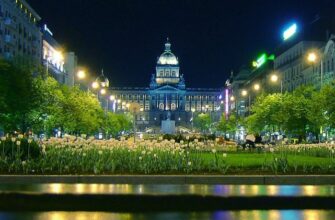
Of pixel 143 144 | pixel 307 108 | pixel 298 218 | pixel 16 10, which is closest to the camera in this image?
pixel 298 218

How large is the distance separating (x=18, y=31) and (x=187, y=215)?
→ 101 meters

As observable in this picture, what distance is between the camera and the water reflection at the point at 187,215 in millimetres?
14828

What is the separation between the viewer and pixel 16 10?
109m

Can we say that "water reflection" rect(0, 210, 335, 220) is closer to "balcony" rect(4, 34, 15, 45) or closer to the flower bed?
the flower bed

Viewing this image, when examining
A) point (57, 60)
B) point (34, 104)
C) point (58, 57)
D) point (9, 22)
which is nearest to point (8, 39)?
point (9, 22)

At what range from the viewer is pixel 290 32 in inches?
5482

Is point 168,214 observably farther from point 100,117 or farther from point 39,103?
point 100,117

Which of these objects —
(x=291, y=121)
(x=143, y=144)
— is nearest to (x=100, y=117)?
(x=291, y=121)

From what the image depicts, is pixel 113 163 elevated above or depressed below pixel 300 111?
below

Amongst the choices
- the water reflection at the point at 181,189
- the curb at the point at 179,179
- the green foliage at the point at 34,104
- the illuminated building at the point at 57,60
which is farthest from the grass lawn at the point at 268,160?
the illuminated building at the point at 57,60

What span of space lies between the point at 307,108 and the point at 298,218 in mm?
55315

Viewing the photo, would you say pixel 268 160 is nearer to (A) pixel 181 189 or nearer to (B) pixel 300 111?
(A) pixel 181 189

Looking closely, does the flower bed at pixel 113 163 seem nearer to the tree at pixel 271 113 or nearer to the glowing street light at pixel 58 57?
the tree at pixel 271 113

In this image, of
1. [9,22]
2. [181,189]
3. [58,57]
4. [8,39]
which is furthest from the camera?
[58,57]
